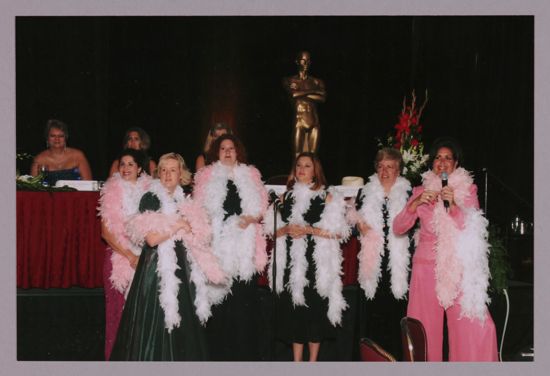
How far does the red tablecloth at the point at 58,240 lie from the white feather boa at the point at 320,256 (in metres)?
1.25

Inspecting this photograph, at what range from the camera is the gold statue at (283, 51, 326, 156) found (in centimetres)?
695

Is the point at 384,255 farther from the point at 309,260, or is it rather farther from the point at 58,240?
the point at 58,240

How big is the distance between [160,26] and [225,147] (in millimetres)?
3991

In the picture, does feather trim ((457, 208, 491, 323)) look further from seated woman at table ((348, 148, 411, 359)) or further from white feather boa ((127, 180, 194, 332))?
white feather boa ((127, 180, 194, 332))

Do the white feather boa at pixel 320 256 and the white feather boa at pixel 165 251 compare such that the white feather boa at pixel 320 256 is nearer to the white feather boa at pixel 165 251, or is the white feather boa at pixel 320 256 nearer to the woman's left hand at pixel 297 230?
the woman's left hand at pixel 297 230

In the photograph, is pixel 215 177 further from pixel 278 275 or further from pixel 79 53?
pixel 79 53

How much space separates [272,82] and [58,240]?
171 inches

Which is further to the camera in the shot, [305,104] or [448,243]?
[305,104]

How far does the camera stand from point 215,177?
4363 millimetres

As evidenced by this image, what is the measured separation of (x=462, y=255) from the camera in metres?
3.77

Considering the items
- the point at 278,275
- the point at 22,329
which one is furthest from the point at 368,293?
the point at 22,329

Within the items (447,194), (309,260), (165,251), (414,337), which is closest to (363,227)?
(309,260)

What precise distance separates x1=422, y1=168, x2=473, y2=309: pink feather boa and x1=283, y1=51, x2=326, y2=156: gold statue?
→ 3166 millimetres

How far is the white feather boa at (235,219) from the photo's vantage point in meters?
4.29
